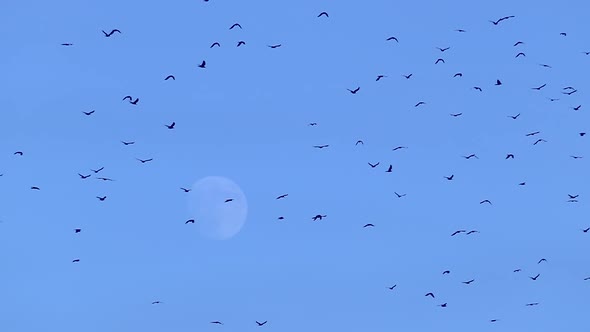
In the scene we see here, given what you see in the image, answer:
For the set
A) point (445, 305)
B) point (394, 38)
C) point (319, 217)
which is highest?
point (394, 38)

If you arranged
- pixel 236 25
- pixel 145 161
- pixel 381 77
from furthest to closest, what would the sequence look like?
pixel 145 161
pixel 381 77
pixel 236 25

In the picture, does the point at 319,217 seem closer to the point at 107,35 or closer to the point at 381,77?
the point at 381,77

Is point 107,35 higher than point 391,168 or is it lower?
higher

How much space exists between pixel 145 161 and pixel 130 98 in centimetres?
418

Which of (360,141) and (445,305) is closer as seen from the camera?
Result: (360,141)

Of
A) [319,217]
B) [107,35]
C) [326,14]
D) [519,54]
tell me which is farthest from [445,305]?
[107,35]

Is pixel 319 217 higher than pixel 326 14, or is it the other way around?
pixel 326 14

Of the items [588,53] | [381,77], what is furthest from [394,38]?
[588,53]

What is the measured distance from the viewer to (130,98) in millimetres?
43125

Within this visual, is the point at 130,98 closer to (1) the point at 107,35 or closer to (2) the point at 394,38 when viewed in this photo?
(1) the point at 107,35

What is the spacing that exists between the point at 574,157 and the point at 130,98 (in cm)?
2115

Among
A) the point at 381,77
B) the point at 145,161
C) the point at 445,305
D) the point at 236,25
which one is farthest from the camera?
the point at 445,305

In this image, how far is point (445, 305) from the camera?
5319 cm

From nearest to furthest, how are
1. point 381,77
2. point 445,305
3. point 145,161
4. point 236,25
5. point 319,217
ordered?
point 236,25 < point 381,77 < point 145,161 < point 319,217 < point 445,305
